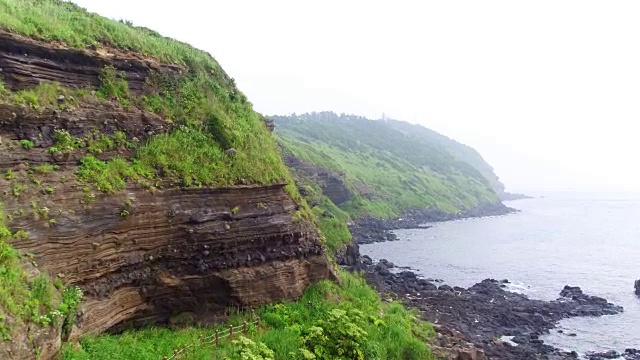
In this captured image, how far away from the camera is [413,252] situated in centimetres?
8588

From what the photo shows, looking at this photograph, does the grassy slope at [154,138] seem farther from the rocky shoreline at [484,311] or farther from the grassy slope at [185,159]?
the rocky shoreline at [484,311]

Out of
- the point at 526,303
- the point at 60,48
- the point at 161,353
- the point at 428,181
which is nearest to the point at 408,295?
the point at 526,303

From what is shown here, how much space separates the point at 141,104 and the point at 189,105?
3154 millimetres

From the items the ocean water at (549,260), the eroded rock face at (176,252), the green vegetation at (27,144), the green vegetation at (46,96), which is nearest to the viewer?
the eroded rock face at (176,252)

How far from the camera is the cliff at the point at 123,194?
59.3 ft

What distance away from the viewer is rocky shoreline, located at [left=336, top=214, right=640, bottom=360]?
3741cm

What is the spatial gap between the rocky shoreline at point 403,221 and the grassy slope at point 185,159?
60.6m

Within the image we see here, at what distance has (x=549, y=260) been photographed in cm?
8131

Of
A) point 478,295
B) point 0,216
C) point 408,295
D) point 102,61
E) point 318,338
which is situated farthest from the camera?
point 478,295

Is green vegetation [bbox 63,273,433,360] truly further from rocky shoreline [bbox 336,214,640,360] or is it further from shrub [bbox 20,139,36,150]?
shrub [bbox 20,139,36,150]

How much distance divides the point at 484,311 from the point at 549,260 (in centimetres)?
3938

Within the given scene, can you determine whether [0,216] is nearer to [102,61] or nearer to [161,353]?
[161,353]

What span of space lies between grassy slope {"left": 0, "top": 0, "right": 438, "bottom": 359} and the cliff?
9cm

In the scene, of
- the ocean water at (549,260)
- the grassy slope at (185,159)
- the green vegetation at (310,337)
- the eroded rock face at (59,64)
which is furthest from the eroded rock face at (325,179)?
the eroded rock face at (59,64)
